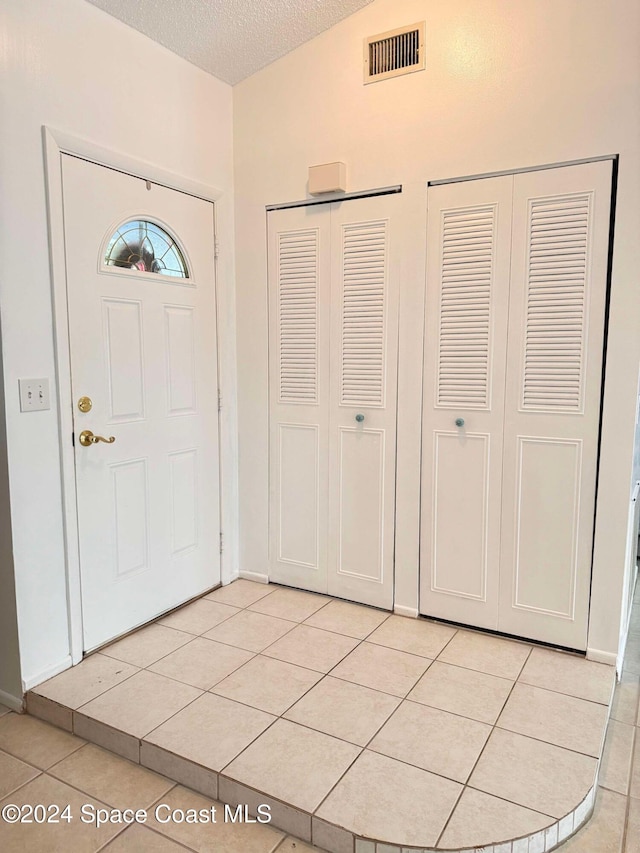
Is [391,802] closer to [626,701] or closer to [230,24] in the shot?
[626,701]

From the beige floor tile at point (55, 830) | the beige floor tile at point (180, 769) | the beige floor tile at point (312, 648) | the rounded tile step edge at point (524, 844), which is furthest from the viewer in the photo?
the beige floor tile at point (312, 648)

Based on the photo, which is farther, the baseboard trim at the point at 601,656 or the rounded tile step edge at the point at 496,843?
the baseboard trim at the point at 601,656

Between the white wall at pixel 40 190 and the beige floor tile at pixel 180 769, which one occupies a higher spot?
the white wall at pixel 40 190

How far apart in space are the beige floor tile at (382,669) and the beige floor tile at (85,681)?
2.83ft

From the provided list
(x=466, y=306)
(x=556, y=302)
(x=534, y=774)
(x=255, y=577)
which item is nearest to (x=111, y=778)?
(x=534, y=774)

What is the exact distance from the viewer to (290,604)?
9.98 feet

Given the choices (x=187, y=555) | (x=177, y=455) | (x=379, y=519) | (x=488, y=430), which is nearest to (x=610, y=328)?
(x=488, y=430)

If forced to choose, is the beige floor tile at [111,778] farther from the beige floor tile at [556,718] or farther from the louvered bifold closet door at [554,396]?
the louvered bifold closet door at [554,396]

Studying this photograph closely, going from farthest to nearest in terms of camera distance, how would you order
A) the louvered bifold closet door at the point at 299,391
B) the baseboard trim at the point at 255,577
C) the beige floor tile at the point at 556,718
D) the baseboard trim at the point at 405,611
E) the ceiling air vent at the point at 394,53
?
the baseboard trim at the point at 255,577 → the louvered bifold closet door at the point at 299,391 → the baseboard trim at the point at 405,611 → the ceiling air vent at the point at 394,53 → the beige floor tile at the point at 556,718

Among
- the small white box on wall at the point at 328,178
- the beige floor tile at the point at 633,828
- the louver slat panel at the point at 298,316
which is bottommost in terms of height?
the beige floor tile at the point at 633,828

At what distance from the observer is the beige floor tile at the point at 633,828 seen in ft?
5.50

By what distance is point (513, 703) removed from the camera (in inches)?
86.4

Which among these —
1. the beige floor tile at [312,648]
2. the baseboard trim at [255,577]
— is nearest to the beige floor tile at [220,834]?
the beige floor tile at [312,648]

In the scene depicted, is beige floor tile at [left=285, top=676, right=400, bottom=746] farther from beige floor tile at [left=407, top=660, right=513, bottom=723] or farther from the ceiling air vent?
the ceiling air vent
